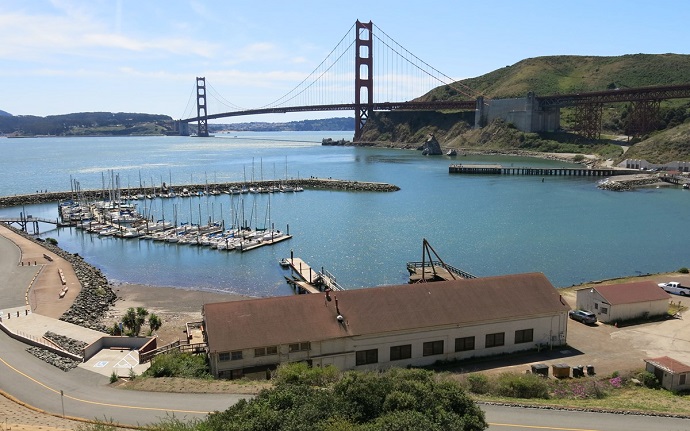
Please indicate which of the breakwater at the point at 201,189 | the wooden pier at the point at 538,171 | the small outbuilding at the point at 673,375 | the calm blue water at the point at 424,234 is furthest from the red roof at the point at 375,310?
the wooden pier at the point at 538,171

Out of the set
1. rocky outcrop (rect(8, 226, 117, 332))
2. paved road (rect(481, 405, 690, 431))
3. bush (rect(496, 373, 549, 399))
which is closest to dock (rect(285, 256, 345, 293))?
rocky outcrop (rect(8, 226, 117, 332))

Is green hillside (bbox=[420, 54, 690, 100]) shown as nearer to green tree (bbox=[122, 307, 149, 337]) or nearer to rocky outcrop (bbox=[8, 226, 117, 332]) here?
rocky outcrop (bbox=[8, 226, 117, 332])

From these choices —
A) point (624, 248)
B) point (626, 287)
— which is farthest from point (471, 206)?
point (626, 287)

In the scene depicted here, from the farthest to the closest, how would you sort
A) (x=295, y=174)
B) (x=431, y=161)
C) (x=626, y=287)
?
(x=431, y=161), (x=295, y=174), (x=626, y=287)

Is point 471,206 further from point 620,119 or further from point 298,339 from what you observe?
point 620,119

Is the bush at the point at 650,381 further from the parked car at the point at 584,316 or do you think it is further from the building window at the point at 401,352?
the building window at the point at 401,352

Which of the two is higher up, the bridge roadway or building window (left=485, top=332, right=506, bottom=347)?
the bridge roadway
